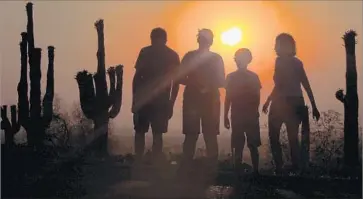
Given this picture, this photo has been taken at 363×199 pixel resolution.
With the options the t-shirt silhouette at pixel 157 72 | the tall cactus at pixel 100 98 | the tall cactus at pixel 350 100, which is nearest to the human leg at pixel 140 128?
the t-shirt silhouette at pixel 157 72

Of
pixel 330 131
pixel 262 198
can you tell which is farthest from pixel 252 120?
pixel 330 131

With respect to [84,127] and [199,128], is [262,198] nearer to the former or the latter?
[199,128]

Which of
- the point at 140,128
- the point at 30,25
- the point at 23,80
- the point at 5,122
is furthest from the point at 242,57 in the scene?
the point at 5,122

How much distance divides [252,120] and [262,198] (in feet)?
5.78

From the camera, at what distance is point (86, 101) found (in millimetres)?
12266

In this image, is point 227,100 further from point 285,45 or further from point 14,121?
point 14,121

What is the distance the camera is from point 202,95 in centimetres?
790

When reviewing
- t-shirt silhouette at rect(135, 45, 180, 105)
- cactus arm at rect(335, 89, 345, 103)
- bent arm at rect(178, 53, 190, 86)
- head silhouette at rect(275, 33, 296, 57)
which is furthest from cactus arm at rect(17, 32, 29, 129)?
head silhouette at rect(275, 33, 296, 57)

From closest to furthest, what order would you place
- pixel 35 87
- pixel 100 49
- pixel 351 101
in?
pixel 351 101 < pixel 100 49 < pixel 35 87

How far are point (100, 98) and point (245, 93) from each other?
526 centimetres

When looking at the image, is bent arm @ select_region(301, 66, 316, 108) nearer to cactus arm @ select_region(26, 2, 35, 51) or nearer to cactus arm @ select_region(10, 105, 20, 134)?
cactus arm @ select_region(26, 2, 35, 51)

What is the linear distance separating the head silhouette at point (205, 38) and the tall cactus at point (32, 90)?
5328 millimetres

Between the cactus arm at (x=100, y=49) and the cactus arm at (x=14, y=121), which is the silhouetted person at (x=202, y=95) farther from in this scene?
the cactus arm at (x=14, y=121)

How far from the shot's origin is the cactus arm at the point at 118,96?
1234 centimetres
